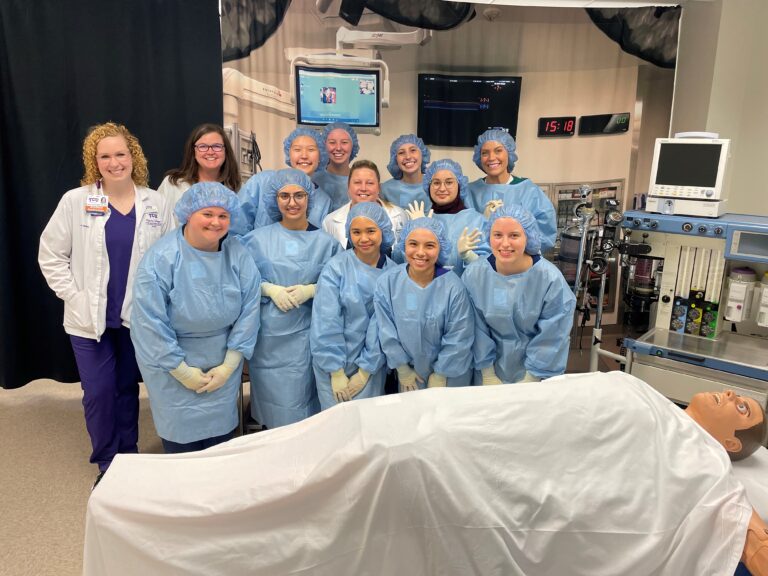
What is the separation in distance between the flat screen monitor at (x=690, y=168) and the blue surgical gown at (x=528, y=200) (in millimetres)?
551

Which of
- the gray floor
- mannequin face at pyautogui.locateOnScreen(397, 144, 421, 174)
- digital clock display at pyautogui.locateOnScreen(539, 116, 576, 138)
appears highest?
digital clock display at pyautogui.locateOnScreen(539, 116, 576, 138)

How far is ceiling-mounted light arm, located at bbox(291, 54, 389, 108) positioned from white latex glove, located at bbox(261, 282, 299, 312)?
1.78m

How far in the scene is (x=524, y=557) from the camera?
1392mm

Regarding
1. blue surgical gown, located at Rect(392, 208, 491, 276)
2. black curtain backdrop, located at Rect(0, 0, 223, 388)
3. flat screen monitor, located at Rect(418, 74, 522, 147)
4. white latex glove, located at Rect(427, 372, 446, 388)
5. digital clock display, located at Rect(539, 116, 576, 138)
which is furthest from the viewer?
digital clock display, located at Rect(539, 116, 576, 138)

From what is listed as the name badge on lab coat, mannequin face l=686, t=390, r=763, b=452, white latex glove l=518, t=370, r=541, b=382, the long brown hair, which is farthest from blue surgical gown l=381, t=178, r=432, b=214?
mannequin face l=686, t=390, r=763, b=452

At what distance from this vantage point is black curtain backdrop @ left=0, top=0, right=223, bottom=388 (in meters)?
3.16

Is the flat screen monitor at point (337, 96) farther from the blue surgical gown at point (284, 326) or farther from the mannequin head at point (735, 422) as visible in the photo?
the mannequin head at point (735, 422)

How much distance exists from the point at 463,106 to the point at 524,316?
227 centimetres

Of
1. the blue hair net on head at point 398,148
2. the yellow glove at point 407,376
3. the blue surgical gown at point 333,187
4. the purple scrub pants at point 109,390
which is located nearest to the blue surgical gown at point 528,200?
the blue hair net on head at point 398,148

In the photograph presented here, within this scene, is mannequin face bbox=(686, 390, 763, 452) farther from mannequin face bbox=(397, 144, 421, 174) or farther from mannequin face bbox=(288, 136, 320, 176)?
mannequin face bbox=(288, 136, 320, 176)

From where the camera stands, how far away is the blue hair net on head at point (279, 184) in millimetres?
2572

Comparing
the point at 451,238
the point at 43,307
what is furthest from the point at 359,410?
the point at 43,307

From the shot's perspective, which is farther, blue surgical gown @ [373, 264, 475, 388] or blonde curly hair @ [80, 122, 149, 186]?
blonde curly hair @ [80, 122, 149, 186]

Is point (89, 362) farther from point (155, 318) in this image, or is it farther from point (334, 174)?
point (334, 174)
